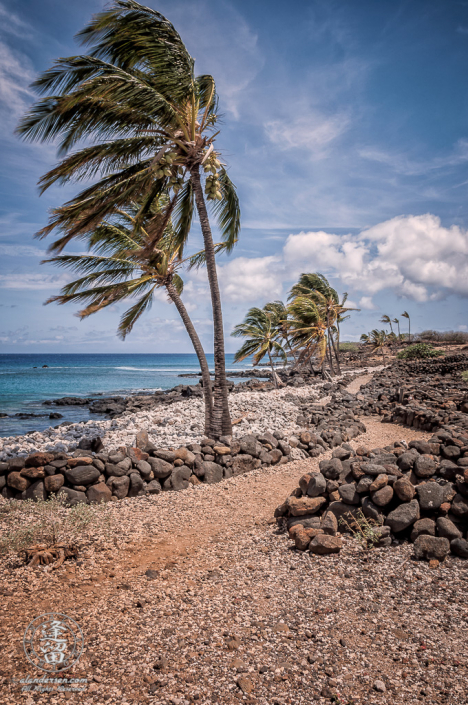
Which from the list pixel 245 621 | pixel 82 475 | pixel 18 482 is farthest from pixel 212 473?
pixel 245 621

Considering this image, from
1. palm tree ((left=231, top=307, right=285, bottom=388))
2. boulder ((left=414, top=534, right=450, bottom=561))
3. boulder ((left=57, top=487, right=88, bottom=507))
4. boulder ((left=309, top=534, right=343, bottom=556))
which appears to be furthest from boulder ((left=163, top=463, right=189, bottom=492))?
palm tree ((left=231, top=307, right=285, bottom=388))

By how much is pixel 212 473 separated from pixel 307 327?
22967 mm

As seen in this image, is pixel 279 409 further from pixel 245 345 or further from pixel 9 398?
pixel 9 398

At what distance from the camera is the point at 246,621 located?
3.17 meters

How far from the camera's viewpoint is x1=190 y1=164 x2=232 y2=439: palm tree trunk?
8469 millimetres

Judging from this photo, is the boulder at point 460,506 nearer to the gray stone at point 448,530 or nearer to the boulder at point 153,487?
the gray stone at point 448,530

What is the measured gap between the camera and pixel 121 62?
7887 mm

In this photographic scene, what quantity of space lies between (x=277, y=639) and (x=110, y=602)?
5.27 ft

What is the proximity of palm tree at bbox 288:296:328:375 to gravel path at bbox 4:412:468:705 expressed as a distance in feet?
77.8

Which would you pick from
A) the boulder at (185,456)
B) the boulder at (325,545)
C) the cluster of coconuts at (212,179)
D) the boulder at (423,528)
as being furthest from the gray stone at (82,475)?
the cluster of coconuts at (212,179)

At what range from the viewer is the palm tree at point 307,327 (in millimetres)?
27391

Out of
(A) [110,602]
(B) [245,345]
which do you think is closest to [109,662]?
(A) [110,602]

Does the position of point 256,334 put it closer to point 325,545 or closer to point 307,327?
point 307,327

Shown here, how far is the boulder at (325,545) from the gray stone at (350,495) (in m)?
0.53
